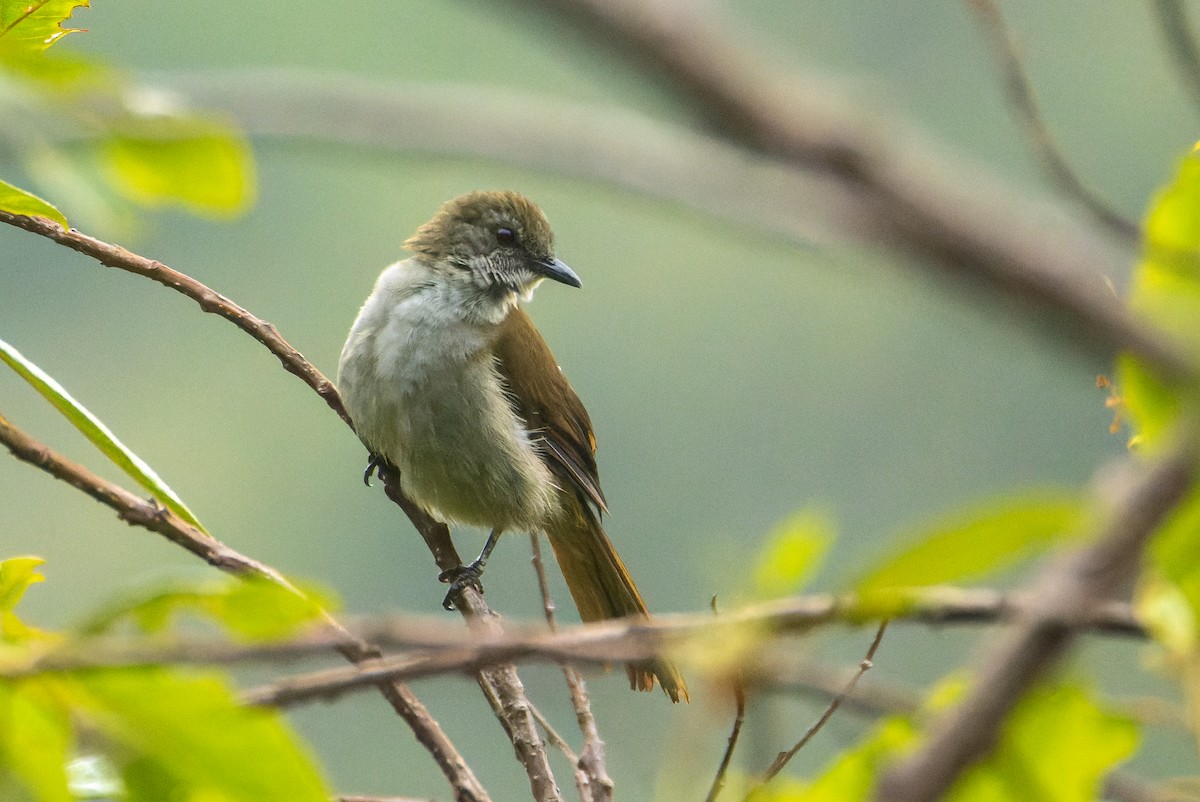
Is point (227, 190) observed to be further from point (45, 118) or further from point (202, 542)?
point (202, 542)

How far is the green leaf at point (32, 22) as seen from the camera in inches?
42.8

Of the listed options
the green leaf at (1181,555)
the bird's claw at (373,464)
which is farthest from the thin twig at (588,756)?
the bird's claw at (373,464)

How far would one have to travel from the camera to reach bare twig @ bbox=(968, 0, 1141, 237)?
0.85 meters

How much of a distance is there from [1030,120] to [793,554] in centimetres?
47

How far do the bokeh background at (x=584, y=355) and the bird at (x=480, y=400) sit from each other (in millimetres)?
13559

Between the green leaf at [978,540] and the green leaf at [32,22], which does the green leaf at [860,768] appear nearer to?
the green leaf at [978,540]

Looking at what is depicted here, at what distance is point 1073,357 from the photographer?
259 mm

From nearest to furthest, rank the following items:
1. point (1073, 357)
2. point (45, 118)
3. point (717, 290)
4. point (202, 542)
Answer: point (1073, 357) → point (45, 118) → point (202, 542) → point (717, 290)

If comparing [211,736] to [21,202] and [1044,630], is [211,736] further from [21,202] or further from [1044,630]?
[21,202]

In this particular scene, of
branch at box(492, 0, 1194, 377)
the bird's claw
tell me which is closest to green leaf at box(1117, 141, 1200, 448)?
branch at box(492, 0, 1194, 377)

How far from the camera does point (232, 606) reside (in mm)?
570

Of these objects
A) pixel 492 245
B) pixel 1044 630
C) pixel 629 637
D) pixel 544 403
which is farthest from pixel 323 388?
pixel 1044 630

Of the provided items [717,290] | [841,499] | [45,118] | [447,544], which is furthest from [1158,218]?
[717,290]

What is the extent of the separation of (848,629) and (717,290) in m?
27.4
